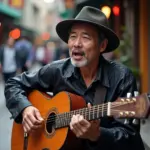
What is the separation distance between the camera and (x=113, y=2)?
40.2 ft

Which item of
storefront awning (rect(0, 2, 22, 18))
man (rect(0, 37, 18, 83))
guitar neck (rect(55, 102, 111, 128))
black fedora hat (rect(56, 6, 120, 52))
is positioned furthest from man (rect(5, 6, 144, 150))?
storefront awning (rect(0, 2, 22, 18))

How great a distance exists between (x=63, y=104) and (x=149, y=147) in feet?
7.95

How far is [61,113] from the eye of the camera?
2.81m

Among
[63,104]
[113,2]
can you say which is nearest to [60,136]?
[63,104]

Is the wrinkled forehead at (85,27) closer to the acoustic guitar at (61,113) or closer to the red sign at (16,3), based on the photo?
the acoustic guitar at (61,113)

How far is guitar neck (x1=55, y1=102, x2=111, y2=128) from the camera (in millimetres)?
2357

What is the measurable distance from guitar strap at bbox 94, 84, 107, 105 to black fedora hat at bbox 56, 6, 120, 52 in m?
0.40

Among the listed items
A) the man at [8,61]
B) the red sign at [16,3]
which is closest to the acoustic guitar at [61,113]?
the man at [8,61]

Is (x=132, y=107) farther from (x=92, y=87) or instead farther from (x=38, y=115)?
(x=38, y=115)

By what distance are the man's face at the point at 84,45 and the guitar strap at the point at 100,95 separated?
0.71 ft

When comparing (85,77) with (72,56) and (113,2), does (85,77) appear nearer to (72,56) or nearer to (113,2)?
(72,56)

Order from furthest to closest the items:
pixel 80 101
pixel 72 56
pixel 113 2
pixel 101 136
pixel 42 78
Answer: pixel 113 2
pixel 42 78
pixel 72 56
pixel 80 101
pixel 101 136

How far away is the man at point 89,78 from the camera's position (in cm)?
260

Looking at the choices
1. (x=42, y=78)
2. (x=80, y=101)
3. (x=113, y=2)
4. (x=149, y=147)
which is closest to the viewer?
(x=80, y=101)
